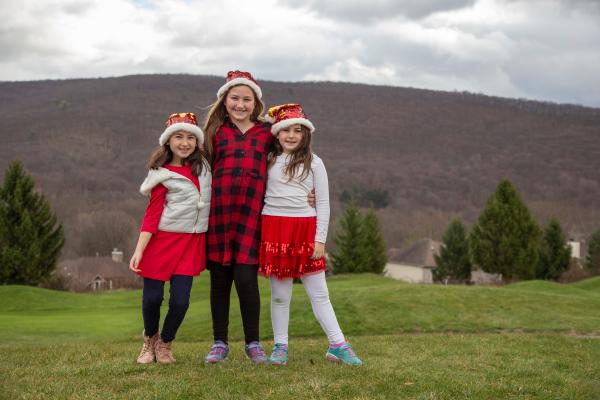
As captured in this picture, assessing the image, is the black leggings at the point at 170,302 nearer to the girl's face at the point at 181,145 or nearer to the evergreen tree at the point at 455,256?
the girl's face at the point at 181,145

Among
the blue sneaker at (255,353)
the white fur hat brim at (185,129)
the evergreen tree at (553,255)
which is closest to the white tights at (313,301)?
the blue sneaker at (255,353)

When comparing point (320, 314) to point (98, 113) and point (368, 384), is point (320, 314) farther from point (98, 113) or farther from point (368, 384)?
point (98, 113)

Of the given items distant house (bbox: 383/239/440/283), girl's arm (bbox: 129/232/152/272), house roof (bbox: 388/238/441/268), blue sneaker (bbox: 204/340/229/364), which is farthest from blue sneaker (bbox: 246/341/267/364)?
house roof (bbox: 388/238/441/268)

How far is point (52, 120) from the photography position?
108188mm

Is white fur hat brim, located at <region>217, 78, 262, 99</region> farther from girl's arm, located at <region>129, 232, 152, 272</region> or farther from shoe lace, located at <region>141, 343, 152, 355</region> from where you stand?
shoe lace, located at <region>141, 343, 152, 355</region>

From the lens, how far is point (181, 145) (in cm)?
→ 636

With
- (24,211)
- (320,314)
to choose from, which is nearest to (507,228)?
(24,211)

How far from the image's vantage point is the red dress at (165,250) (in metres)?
6.22

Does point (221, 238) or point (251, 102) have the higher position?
point (251, 102)

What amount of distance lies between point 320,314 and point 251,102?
2135mm

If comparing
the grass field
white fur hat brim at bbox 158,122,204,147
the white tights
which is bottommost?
the grass field

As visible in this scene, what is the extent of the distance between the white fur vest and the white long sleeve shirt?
603 millimetres

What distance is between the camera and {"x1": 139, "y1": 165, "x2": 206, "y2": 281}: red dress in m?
6.22

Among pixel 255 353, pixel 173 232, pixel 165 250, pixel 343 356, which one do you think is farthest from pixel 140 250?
pixel 343 356
